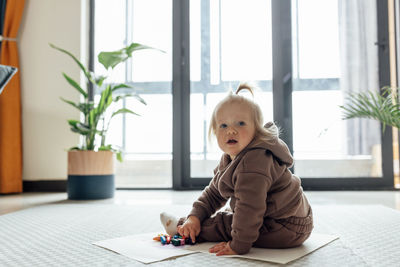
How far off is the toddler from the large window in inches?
75.5

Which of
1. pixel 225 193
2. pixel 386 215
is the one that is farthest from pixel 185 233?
pixel 386 215

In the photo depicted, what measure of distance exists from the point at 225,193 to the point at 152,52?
2348 mm

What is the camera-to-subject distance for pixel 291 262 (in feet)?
2.99

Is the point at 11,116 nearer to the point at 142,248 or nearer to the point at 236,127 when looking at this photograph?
the point at 142,248

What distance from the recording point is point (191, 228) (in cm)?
110

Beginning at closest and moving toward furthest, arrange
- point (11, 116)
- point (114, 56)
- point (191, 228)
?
point (191, 228) < point (114, 56) < point (11, 116)

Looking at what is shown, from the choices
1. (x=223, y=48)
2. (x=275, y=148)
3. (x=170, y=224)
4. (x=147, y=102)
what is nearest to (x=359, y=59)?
(x=223, y=48)

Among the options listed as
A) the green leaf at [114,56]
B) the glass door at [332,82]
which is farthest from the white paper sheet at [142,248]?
the glass door at [332,82]

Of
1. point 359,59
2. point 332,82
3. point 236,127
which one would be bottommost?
point 236,127

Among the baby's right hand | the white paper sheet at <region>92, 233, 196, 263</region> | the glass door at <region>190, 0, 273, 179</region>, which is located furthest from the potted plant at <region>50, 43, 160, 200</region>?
the baby's right hand

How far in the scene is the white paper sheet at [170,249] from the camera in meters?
0.94

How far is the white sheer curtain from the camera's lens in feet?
9.91

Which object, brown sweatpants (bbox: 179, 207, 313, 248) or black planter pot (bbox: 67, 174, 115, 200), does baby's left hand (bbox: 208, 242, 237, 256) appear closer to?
brown sweatpants (bbox: 179, 207, 313, 248)

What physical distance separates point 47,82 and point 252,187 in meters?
2.48
